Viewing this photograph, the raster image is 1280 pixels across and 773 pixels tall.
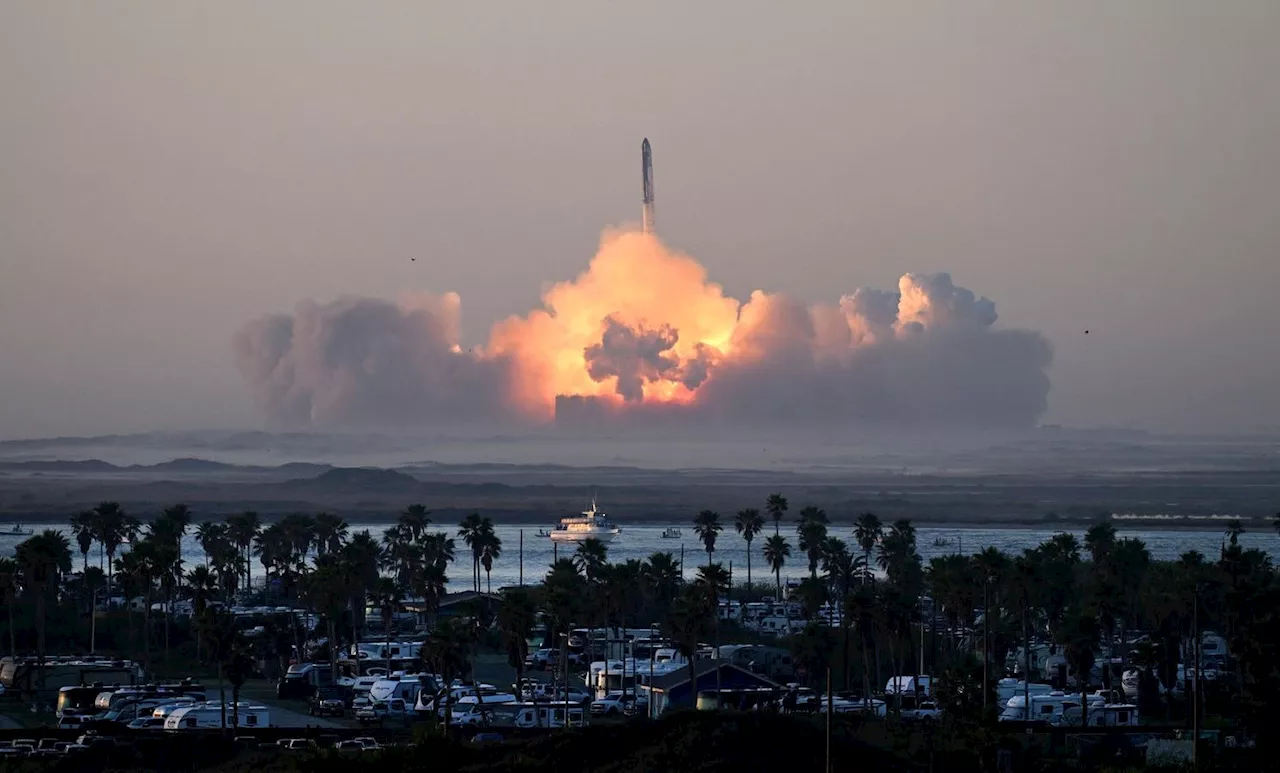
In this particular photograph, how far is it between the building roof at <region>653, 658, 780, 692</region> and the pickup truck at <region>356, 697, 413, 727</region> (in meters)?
11.9

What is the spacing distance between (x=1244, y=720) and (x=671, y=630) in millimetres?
32110

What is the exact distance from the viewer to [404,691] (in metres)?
84.4

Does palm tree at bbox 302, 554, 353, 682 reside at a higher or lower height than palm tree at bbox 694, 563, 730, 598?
lower

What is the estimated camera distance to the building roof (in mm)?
85562

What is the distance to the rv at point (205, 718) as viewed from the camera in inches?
2928

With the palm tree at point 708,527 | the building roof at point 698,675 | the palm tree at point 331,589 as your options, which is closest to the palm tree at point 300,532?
the palm tree at point 708,527

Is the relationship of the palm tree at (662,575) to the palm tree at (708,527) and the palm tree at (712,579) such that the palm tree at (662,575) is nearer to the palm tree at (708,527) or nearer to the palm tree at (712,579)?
the palm tree at (712,579)

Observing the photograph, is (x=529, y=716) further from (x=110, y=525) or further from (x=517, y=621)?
(x=110, y=525)

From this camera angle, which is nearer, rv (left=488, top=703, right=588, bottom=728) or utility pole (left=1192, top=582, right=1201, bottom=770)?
utility pole (left=1192, top=582, right=1201, bottom=770)

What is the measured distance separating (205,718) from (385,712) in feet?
33.3

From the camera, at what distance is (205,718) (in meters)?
74.9

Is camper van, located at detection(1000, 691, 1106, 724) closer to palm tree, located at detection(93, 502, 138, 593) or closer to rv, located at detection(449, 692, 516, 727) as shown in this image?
rv, located at detection(449, 692, 516, 727)

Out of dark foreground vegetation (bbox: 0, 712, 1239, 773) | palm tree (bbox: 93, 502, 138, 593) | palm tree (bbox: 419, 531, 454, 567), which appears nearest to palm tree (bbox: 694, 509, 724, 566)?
palm tree (bbox: 419, 531, 454, 567)

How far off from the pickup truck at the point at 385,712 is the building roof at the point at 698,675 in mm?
11879
